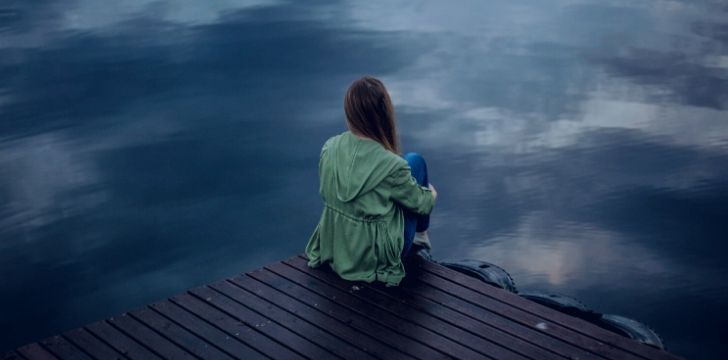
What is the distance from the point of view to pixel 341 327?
138 inches

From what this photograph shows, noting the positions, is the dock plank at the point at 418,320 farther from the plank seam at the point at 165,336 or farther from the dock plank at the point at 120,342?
the dock plank at the point at 120,342

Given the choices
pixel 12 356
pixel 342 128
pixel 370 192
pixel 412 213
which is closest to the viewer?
pixel 12 356

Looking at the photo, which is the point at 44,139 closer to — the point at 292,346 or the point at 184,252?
the point at 184,252

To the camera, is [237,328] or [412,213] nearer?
[237,328]

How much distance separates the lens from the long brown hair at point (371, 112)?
352 cm

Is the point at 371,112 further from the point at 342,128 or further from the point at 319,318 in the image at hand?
the point at 342,128

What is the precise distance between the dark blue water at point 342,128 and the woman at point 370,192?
2448mm

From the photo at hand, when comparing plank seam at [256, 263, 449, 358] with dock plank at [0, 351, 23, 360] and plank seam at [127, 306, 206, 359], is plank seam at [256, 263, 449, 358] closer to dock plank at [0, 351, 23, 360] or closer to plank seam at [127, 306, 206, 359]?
plank seam at [127, 306, 206, 359]

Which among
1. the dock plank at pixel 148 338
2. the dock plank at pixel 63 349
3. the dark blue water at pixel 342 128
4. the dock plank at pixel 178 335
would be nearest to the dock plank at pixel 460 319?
the dock plank at pixel 178 335

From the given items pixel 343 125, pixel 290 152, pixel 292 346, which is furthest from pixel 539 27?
pixel 292 346

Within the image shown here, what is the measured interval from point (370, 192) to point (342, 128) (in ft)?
16.3

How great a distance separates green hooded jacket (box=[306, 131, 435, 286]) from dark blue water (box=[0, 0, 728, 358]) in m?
2.46

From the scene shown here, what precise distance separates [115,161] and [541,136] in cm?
450

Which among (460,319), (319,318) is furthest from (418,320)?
(319,318)
